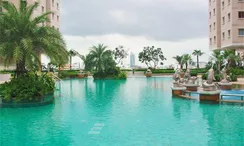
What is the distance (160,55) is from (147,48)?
12.5 ft

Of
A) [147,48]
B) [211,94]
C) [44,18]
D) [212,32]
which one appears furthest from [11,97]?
[147,48]

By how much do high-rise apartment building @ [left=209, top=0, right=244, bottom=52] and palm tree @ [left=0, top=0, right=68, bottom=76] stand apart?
3017cm

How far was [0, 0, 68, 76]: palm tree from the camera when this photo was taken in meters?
15.0

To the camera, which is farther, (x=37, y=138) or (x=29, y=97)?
(x=29, y=97)

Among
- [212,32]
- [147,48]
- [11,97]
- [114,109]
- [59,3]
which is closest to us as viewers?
[114,109]

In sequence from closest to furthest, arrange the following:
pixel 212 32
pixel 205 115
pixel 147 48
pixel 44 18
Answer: pixel 205 115
pixel 44 18
pixel 212 32
pixel 147 48

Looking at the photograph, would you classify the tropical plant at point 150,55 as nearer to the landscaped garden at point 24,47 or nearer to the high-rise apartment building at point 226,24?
the high-rise apartment building at point 226,24

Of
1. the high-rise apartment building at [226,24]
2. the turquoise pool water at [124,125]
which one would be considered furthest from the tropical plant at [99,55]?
the turquoise pool water at [124,125]

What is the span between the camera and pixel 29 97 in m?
15.3

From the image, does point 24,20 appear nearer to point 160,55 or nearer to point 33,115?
point 33,115

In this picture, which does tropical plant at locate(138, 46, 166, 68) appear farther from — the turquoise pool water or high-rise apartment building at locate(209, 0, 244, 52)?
the turquoise pool water

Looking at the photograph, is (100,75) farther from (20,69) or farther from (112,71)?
(20,69)

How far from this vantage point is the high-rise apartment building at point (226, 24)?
39812mm

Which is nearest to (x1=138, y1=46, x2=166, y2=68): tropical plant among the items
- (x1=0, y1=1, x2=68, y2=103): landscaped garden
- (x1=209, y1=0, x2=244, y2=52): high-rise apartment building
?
(x1=209, y1=0, x2=244, y2=52): high-rise apartment building
